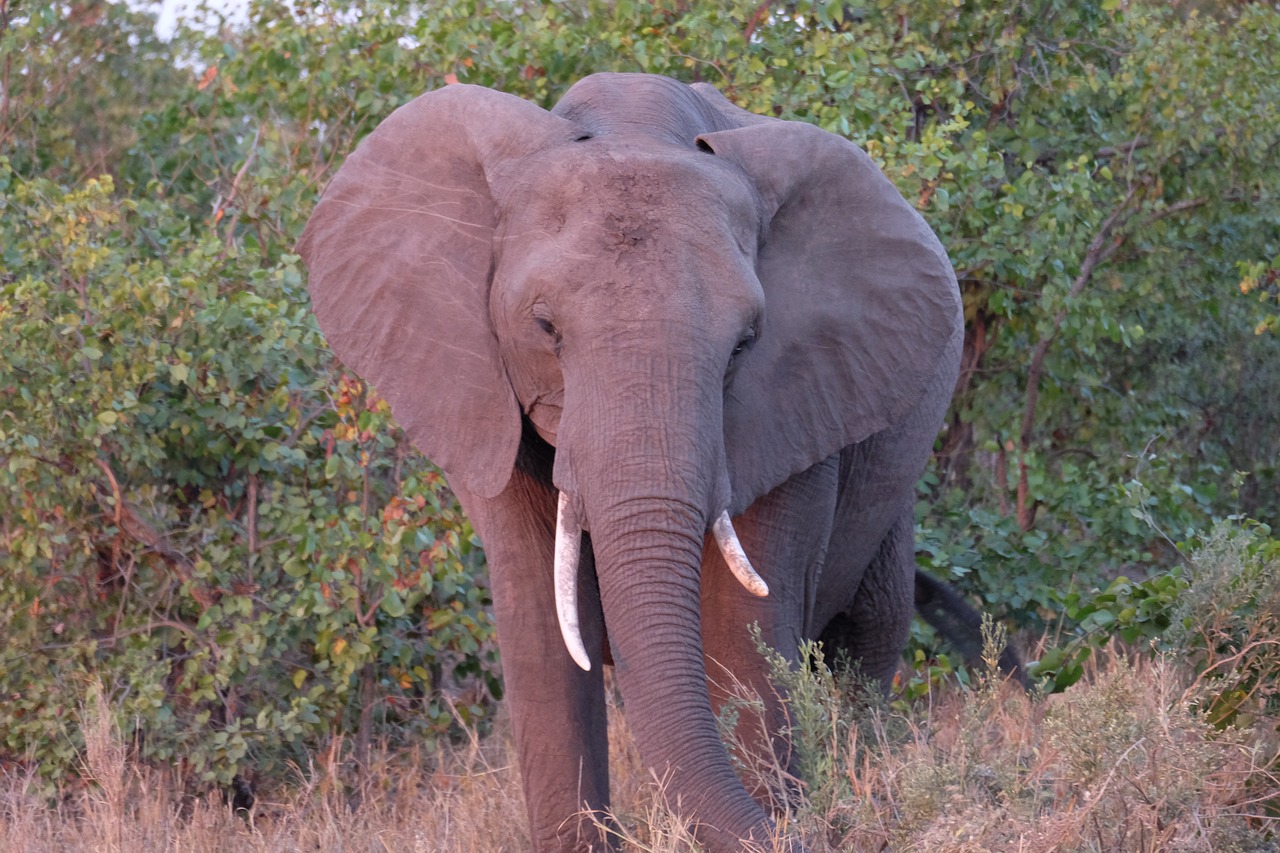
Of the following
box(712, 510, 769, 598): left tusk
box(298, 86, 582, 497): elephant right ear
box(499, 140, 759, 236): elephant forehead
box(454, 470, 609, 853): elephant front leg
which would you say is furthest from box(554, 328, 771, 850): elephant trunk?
box(454, 470, 609, 853): elephant front leg

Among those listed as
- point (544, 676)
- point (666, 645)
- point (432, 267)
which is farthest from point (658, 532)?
point (432, 267)

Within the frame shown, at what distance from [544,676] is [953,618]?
293cm

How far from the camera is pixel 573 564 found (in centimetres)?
412

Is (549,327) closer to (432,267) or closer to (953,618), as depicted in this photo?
(432,267)

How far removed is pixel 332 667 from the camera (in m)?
6.16

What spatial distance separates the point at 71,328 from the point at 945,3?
396 cm

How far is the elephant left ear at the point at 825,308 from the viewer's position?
14.5ft

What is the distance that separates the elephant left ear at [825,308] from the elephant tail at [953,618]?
7.59 feet

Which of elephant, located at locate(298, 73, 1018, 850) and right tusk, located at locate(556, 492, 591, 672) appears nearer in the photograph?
elephant, located at locate(298, 73, 1018, 850)

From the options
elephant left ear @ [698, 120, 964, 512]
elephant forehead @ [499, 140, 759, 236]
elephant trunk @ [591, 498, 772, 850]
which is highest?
elephant forehead @ [499, 140, 759, 236]

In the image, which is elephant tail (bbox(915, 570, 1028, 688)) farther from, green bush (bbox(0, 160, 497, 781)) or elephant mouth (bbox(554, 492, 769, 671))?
elephant mouth (bbox(554, 492, 769, 671))

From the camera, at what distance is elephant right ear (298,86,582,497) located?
428cm

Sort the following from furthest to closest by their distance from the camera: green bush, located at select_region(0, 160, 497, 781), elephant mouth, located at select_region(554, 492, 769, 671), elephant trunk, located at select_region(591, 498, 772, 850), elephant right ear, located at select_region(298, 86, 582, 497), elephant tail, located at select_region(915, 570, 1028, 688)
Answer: elephant tail, located at select_region(915, 570, 1028, 688), green bush, located at select_region(0, 160, 497, 781), elephant right ear, located at select_region(298, 86, 582, 497), elephant mouth, located at select_region(554, 492, 769, 671), elephant trunk, located at select_region(591, 498, 772, 850)

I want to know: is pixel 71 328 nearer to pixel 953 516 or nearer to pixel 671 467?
pixel 671 467
